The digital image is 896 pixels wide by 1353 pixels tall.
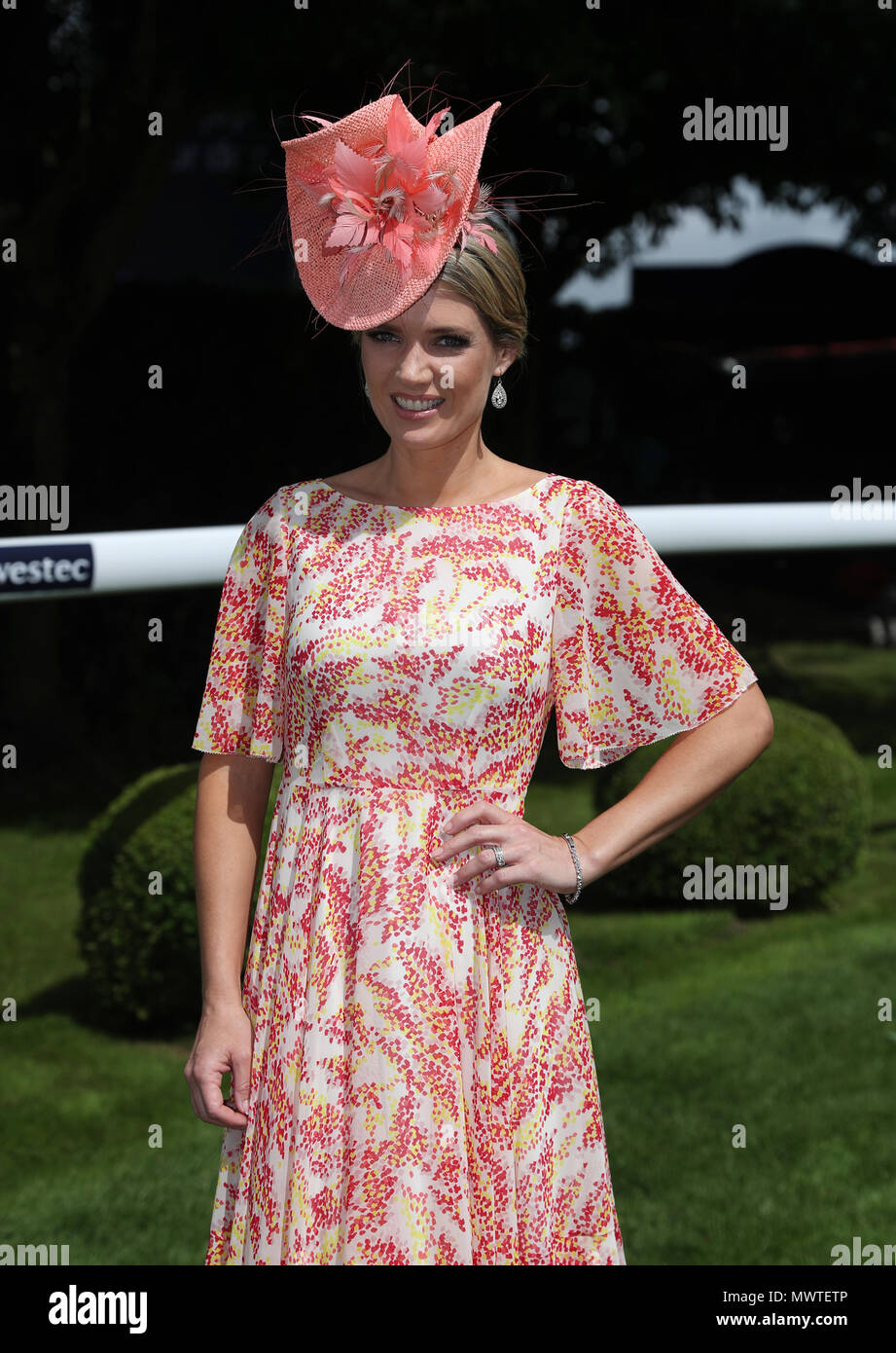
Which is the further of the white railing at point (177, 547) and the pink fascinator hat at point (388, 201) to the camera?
the white railing at point (177, 547)

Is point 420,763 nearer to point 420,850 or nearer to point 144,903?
point 420,850

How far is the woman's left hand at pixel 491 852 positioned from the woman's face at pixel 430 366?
548 millimetres

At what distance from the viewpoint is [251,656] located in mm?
2320

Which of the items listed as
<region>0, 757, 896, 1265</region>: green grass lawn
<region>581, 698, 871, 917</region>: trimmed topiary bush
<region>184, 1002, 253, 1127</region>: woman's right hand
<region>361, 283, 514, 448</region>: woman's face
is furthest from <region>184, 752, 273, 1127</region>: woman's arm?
<region>581, 698, 871, 917</region>: trimmed topiary bush

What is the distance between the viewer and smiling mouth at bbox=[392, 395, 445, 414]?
217 cm

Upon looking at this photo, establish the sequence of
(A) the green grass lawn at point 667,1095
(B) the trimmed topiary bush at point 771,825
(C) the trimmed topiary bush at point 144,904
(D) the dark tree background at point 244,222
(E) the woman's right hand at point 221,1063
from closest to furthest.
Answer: (E) the woman's right hand at point 221,1063, (A) the green grass lawn at point 667,1095, (C) the trimmed topiary bush at point 144,904, (B) the trimmed topiary bush at point 771,825, (D) the dark tree background at point 244,222

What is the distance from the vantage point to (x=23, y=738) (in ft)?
29.3

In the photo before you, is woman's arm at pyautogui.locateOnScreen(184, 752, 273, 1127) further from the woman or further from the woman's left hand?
the woman's left hand

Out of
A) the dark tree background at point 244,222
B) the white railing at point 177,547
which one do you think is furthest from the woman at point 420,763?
the dark tree background at point 244,222

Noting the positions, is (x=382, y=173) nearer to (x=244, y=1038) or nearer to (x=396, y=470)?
(x=396, y=470)

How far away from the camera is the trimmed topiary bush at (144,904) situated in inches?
196

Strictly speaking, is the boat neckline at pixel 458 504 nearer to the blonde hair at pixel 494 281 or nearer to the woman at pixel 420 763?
the woman at pixel 420 763

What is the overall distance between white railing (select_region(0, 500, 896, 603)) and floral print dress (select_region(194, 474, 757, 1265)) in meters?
0.96
